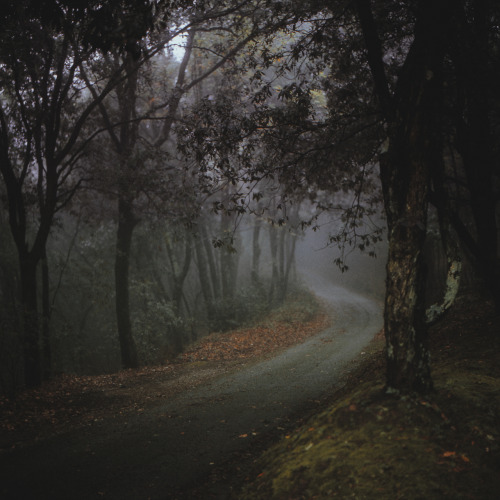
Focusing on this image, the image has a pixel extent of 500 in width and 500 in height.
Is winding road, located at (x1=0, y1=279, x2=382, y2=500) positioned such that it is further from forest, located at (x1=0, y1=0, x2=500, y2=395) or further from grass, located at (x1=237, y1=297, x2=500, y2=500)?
forest, located at (x1=0, y1=0, x2=500, y2=395)

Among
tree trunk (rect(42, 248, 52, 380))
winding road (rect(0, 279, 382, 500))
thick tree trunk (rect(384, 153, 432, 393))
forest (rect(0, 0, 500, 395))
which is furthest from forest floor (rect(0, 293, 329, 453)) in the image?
thick tree trunk (rect(384, 153, 432, 393))

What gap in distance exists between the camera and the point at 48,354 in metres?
13.0

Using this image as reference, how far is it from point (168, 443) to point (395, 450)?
383cm

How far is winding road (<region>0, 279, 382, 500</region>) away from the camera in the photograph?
17.0ft

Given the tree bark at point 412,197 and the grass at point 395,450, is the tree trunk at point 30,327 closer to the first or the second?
the grass at point 395,450

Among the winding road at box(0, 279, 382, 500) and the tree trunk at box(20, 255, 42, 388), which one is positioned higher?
the tree trunk at box(20, 255, 42, 388)

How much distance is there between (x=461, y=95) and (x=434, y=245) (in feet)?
36.8

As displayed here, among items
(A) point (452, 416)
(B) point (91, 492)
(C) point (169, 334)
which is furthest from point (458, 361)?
(C) point (169, 334)

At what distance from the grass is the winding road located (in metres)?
1.24

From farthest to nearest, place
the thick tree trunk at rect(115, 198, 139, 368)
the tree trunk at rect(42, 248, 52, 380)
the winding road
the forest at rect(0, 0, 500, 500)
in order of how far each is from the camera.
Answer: the thick tree trunk at rect(115, 198, 139, 368) → the tree trunk at rect(42, 248, 52, 380) → the winding road → the forest at rect(0, 0, 500, 500)

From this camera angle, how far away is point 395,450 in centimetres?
419

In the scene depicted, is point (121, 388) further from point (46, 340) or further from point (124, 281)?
point (124, 281)

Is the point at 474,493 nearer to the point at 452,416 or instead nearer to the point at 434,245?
the point at 452,416

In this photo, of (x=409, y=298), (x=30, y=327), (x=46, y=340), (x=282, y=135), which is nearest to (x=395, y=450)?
(x=409, y=298)
